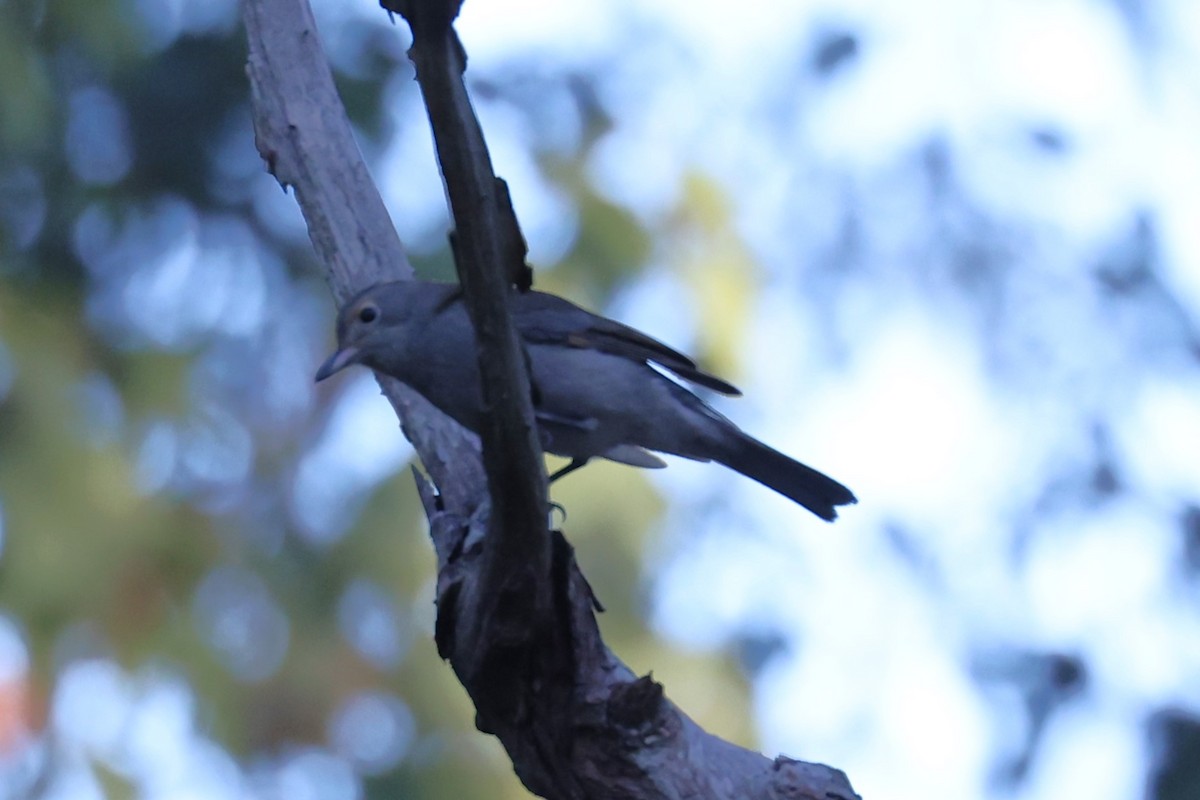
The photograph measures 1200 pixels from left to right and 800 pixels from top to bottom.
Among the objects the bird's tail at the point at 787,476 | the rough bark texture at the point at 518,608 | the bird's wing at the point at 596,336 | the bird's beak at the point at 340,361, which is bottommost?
the rough bark texture at the point at 518,608

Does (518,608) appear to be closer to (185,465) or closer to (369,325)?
(369,325)

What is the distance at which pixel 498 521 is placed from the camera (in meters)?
2.57

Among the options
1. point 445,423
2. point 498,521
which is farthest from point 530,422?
point 445,423

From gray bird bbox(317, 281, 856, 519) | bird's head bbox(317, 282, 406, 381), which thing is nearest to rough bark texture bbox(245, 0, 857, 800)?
gray bird bbox(317, 281, 856, 519)

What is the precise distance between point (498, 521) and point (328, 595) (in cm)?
379

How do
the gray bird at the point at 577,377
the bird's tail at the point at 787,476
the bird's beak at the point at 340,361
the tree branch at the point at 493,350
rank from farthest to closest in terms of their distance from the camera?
the bird's tail at the point at 787,476, the bird's beak at the point at 340,361, the gray bird at the point at 577,377, the tree branch at the point at 493,350

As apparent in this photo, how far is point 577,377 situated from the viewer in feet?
12.2

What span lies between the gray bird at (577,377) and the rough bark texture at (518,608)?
10.0 inches

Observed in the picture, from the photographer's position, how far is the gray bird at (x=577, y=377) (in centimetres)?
361

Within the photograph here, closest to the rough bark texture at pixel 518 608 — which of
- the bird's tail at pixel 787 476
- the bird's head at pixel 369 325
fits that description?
the bird's head at pixel 369 325

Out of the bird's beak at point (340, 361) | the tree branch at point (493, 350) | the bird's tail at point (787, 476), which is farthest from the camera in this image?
the bird's tail at point (787, 476)

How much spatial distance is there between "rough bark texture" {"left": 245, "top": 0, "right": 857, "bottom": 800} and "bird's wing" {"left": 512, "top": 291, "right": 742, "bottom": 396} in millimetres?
440

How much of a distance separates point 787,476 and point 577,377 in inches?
30.0

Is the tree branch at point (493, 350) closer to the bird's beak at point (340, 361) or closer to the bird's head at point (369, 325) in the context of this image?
the bird's head at point (369, 325)
